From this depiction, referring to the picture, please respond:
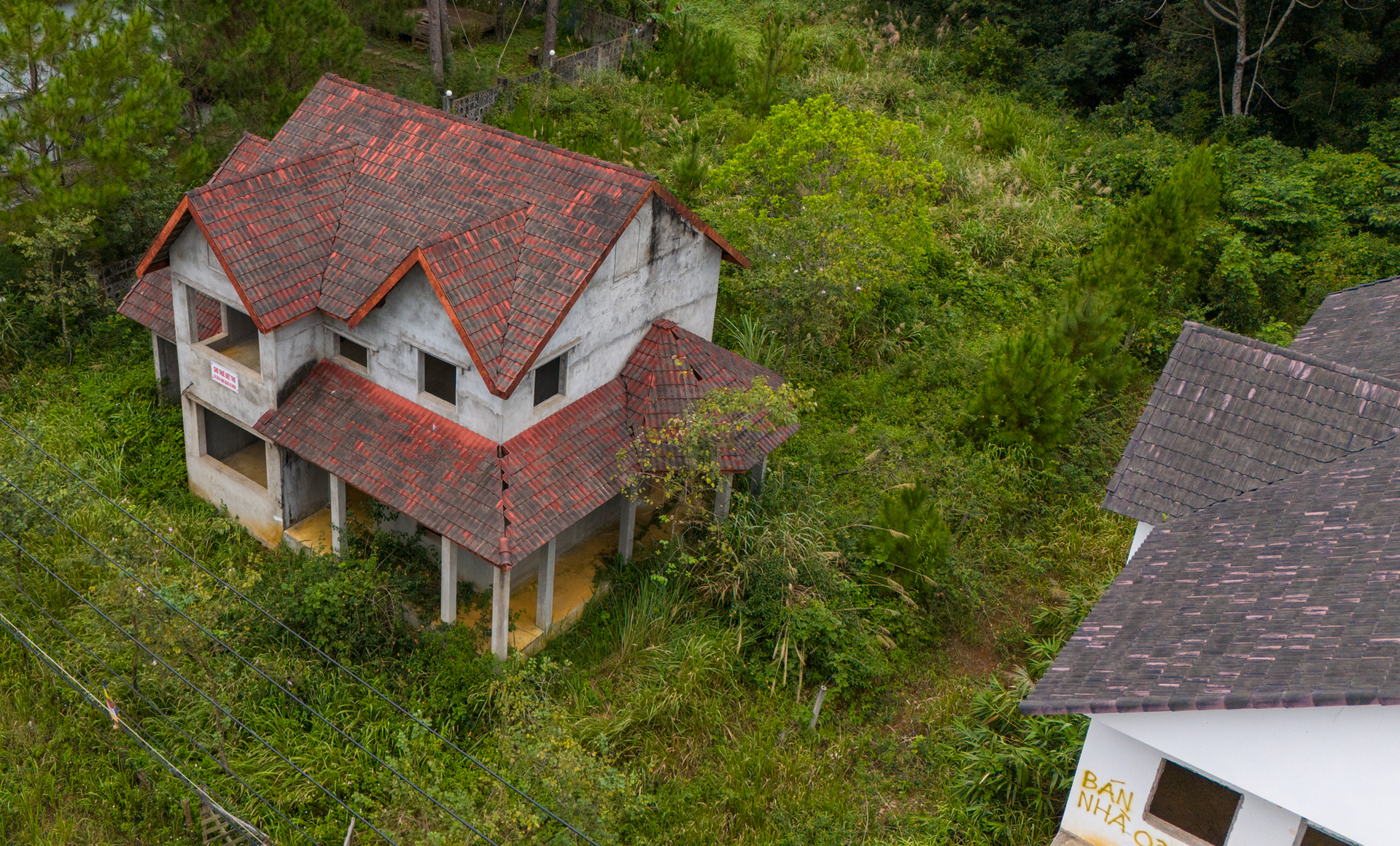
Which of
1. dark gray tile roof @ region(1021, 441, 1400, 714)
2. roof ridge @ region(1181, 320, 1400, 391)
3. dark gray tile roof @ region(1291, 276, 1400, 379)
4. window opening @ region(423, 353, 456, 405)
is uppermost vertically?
roof ridge @ region(1181, 320, 1400, 391)

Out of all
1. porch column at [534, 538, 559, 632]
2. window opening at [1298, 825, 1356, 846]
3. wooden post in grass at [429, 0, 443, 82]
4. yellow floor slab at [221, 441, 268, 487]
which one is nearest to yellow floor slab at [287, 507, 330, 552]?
yellow floor slab at [221, 441, 268, 487]

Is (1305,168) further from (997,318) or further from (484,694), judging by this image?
(484,694)

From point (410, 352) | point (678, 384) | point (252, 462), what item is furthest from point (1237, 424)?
point (252, 462)

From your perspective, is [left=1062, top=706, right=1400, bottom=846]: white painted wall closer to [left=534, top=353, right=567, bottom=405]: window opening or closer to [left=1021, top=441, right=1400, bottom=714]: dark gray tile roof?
[left=1021, top=441, right=1400, bottom=714]: dark gray tile roof

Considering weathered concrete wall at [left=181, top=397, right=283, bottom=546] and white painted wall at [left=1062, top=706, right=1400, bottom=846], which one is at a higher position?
white painted wall at [left=1062, top=706, right=1400, bottom=846]

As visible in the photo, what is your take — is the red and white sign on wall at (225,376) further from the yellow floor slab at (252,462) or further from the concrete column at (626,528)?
the concrete column at (626,528)

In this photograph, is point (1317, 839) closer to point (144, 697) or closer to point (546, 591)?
point (546, 591)
